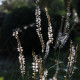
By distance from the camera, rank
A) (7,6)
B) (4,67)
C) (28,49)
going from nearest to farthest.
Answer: (4,67), (28,49), (7,6)

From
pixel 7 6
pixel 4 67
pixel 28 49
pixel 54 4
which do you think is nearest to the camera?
pixel 4 67

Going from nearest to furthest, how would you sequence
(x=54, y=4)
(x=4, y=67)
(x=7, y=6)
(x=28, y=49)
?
(x=4, y=67)
(x=28, y=49)
(x=54, y=4)
(x=7, y=6)

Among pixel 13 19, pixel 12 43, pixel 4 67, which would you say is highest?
pixel 13 19

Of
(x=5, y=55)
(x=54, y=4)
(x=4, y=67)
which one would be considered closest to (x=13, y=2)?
(x=54, y=4)

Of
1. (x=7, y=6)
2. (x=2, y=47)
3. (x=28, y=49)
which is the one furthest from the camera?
(x=7, y=6)

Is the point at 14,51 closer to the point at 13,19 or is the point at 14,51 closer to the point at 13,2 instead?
the point at 13,19

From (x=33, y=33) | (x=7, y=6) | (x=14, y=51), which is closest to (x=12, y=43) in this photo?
(x=14, y=51)

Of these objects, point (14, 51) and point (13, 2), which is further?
point (13, 2)

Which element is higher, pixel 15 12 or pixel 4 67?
pixel 15 12

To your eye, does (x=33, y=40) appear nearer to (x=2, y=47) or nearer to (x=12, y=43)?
(x=12, y=43)
